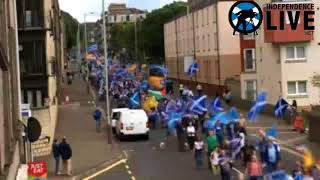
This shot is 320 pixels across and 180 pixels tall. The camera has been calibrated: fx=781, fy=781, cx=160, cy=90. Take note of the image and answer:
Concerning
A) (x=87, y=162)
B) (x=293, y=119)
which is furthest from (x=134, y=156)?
(x=293, y=119)

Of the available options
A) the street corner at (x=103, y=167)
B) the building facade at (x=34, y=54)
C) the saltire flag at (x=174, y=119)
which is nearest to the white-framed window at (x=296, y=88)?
the saltire flag at (x=174, y=119)

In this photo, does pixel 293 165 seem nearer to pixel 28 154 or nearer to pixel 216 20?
pixel 28 154

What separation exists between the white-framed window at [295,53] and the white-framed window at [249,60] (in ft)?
29.7

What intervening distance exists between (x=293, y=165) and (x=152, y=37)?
104803 mm

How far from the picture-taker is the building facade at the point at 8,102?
20.1 m

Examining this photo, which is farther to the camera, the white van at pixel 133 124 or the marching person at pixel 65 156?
the white van at pixel 133 124

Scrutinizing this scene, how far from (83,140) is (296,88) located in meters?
17.0

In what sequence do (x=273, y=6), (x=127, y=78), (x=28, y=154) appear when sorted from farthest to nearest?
(x=127, y=78)
(x=273, y=6)
(x=28, y=154)

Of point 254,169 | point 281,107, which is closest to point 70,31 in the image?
point 281,107

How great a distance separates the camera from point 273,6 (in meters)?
43.8

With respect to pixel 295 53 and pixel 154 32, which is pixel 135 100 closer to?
pixel 295 53

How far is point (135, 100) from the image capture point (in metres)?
54.3

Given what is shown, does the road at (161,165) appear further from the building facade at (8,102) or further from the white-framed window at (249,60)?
the white-framed window at (249,60)

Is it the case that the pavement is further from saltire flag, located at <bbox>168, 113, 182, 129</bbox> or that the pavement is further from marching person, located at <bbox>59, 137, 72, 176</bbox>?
saltire flag, located at <bbox>168, 113, 182, 129</bbox>
